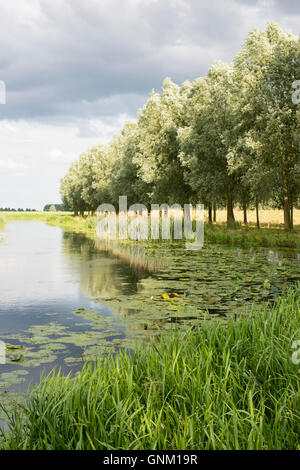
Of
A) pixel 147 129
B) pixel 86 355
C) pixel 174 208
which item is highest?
pixel 147 129

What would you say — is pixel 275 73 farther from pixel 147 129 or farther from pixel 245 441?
pixel 245 441

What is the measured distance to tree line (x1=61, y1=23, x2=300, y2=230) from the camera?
1195 inches

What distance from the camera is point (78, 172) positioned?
320ft

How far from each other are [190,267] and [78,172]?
82179 mm

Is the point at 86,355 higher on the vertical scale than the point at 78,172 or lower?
lower

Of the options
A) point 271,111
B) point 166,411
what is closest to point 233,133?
point 271,111

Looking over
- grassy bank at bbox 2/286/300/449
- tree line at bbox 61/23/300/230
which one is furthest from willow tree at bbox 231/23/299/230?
grassy bank at bbox 2/286/300/449

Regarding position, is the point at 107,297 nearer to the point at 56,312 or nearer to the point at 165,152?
the point at 56,312

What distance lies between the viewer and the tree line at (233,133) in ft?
99.6

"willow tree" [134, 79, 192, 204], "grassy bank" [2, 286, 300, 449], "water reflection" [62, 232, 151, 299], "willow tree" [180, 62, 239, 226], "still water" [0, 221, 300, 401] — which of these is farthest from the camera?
"willow tree" [134, 79, 192, 204]

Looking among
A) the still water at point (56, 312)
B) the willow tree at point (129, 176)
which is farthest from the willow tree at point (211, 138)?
the still water at point (56, 312)

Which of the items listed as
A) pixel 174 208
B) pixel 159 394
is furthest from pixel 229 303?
pixel 174 208

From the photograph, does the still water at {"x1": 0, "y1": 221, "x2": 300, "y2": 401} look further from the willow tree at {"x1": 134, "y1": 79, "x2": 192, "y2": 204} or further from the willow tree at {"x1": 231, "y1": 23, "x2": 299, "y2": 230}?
the willow tree at {"x1": 134, "y1": 79, "x2": 192, "y2": 204}

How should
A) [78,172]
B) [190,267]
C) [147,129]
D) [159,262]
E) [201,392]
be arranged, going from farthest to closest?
[78,172] < [147,129] < [159,262] < [190,267] < [201,392]
